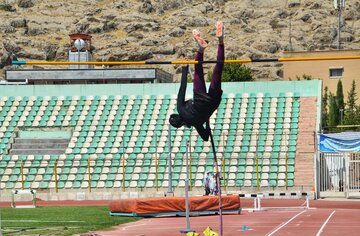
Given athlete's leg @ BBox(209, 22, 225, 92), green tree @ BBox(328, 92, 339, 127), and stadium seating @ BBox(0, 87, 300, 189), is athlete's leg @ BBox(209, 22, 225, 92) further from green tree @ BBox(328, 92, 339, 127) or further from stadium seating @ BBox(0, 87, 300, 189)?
green tree @ BBox(328, 92, 339, 127)

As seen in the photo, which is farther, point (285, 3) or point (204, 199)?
point (285, 3)

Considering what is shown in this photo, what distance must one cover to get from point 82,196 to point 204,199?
42.9ft

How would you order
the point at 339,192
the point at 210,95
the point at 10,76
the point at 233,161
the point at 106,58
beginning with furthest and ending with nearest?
the point at 106,58
the point at 10,76
the point at 233,161
the point at 339,192
the point at 210,95

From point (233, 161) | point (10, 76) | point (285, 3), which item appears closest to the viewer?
point (233, 161)

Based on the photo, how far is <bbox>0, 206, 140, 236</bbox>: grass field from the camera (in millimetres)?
25453

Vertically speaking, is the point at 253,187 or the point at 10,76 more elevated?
the point at 10,76

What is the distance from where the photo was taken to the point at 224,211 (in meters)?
31.7

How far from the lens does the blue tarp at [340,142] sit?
40.4m

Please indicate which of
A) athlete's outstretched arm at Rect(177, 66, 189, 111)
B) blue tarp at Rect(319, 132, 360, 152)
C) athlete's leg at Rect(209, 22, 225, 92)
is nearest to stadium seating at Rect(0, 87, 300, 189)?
blue tarp at Rect(319, 132, 360, 152)

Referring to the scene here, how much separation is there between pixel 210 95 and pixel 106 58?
107 meters

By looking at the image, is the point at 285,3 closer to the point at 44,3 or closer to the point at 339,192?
the point at 44,3

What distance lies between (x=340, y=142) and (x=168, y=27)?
301 feet

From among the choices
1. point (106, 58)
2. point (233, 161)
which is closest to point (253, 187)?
point (233, 161)

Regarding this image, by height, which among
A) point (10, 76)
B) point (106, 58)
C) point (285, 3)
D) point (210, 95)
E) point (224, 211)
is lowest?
point (224, 211)
